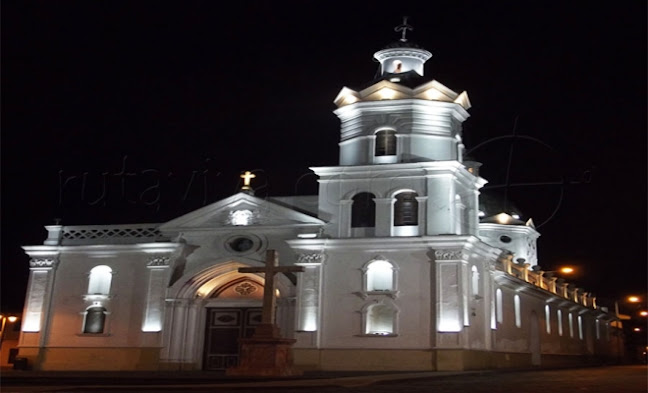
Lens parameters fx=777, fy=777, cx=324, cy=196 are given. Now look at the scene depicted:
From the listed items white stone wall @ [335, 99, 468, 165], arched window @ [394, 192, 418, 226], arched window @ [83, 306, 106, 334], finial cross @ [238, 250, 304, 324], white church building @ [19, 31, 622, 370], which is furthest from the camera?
arched window @ [83, 306, 106, 334]

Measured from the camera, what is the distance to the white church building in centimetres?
3334

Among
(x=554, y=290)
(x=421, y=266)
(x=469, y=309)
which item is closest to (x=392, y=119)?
(x=421, y=266)

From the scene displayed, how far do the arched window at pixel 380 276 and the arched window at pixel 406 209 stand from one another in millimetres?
1999

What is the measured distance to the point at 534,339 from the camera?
45.0m

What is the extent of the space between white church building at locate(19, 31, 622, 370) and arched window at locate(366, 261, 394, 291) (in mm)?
63

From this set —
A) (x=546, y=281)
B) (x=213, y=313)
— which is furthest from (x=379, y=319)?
(x=546, y=281)

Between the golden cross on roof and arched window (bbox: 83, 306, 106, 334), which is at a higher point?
the golden cross on roof

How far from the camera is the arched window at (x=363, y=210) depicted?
116 ft

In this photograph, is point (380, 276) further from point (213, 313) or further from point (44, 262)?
point (44, 262)

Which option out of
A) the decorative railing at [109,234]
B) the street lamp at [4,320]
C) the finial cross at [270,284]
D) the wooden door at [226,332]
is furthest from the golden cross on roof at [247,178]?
the street lamp at [4,320]

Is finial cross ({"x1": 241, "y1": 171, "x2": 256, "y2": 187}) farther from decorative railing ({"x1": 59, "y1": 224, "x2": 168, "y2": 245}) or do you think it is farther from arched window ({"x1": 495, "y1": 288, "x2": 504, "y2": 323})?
arched window ({"x1": 495, "y1": 288, "x2": 504, "y2": 323})

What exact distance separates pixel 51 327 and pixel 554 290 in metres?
31.7

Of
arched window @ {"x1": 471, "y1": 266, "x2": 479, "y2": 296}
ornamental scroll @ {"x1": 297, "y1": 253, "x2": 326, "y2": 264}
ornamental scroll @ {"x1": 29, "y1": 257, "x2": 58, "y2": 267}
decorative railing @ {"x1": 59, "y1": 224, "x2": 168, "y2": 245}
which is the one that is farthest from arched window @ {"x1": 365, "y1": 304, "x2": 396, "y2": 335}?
ornamental scroll @ {"x1": 29, "y1": 257, "x2": 58, "y2": 267}

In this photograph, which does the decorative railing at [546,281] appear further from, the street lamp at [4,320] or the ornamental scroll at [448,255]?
the street lamp at [4,320]
